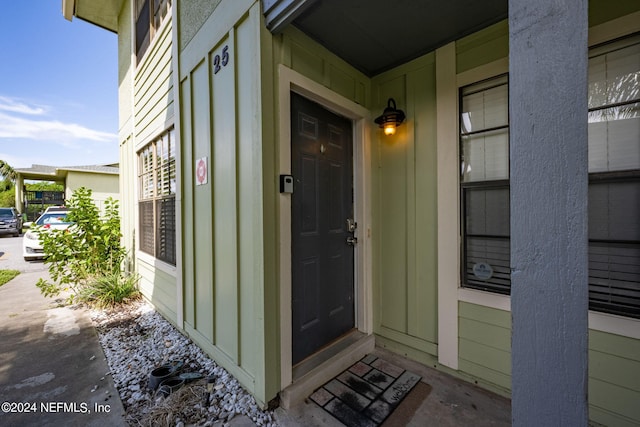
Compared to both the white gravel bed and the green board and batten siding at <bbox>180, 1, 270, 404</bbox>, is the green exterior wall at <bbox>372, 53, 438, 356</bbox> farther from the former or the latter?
the white gravel bed

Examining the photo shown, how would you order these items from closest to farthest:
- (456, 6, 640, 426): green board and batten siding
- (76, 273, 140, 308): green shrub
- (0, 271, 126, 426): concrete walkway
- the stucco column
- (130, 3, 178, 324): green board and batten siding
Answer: the stucco column
(456, 6, 640, 426): green board and batten siding
(0, 271, 126, 426): concrete walkway
(130, 3, 178, 324): green board and batten siding
(76, 273, 140, 308): green shrub

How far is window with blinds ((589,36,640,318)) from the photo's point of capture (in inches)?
56.1

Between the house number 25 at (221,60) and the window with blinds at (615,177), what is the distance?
2476 mm

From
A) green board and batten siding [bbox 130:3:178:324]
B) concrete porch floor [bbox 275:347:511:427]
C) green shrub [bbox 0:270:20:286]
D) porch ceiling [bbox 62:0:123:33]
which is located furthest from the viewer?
green shrub [bbox 0:270:20:286]

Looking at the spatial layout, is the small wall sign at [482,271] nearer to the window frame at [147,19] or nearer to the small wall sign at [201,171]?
the small wall sign at [201,171]

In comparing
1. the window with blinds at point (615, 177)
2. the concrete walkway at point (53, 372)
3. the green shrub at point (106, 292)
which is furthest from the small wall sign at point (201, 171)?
the window with blinds at point (615, 177)

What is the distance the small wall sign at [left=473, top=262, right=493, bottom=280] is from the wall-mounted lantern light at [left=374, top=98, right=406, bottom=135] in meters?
1.34

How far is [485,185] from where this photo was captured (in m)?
1.93

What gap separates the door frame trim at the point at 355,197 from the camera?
70.4 inches

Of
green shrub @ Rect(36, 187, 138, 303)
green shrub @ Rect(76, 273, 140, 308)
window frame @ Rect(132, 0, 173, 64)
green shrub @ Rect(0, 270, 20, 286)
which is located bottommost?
green shrub @ Rect(0, 270, 20, 286)

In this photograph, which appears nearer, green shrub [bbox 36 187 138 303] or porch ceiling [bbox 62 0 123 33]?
green shrub [bbox 36 187 138 303]

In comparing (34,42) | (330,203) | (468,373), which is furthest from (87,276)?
(34,42)

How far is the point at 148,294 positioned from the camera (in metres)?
3.71

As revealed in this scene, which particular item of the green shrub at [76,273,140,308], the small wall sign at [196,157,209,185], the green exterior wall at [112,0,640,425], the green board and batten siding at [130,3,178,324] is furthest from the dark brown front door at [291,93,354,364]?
the green shrub at [76,273,140,308]
